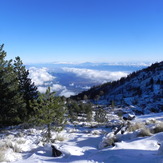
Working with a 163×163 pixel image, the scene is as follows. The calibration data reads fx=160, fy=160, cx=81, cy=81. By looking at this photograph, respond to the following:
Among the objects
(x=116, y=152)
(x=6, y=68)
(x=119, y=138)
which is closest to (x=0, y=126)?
(x=6, y=68)

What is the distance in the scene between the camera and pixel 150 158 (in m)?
4.86

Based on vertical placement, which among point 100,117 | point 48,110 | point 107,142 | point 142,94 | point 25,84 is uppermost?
point 25,84

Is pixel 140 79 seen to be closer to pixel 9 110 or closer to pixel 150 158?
pixel 9 110

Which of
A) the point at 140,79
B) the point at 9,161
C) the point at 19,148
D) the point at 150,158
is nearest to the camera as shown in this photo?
the point at 150,158

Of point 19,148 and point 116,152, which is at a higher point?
point 116,152

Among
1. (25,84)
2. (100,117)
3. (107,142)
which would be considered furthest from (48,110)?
(100,117)

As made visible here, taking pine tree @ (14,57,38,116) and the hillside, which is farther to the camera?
the hillside

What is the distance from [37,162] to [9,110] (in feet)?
43.1

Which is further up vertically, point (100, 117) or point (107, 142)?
point (107, 142)

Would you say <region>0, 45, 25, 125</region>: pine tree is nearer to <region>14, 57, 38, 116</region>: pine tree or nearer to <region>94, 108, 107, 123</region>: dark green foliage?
<region>14, 57, 38, 116</region>: pine tree

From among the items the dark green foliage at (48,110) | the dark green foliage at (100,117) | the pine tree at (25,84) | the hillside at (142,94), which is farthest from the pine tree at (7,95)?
the hillside at (142,94)

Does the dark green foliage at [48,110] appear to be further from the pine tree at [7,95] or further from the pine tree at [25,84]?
the pine tree at [25,84]

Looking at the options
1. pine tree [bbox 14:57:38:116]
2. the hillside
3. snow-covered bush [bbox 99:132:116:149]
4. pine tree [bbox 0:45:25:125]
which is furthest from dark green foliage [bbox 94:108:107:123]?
the hillside

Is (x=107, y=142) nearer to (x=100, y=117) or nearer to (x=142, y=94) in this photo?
(x=100, y=117)
